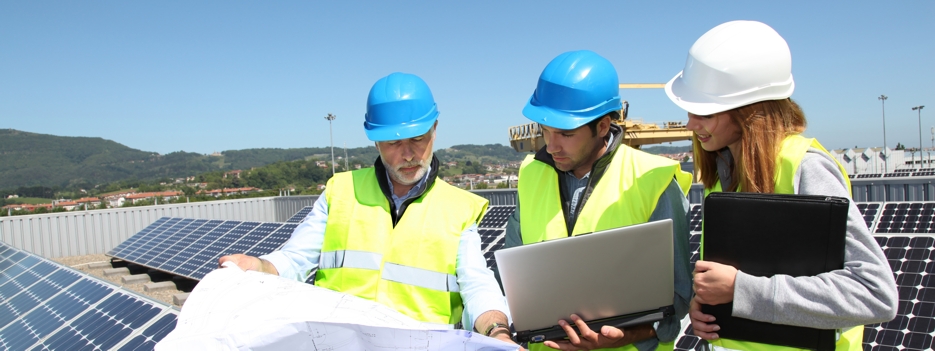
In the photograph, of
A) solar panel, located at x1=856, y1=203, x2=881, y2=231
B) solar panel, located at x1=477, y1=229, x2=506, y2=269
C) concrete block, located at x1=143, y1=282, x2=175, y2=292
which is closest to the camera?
solar panel, located at x1=477, y1=229, x2=506, y2=269

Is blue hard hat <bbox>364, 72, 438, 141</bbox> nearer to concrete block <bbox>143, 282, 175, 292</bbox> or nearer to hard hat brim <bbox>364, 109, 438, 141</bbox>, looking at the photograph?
hard hat brim <bbox>364, 109, 438, 141</bbox>

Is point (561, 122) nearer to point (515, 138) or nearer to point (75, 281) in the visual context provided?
point (75, 281)

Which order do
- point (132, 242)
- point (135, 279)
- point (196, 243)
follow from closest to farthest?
point (196, 243) → point (135, 279) → point (132, 242)

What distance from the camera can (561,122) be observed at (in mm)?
2533

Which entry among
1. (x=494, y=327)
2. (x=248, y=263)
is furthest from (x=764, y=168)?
(x=248, y=263)

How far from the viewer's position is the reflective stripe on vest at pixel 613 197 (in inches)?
95.8

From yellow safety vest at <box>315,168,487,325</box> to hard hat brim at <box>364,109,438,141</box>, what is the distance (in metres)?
0.29

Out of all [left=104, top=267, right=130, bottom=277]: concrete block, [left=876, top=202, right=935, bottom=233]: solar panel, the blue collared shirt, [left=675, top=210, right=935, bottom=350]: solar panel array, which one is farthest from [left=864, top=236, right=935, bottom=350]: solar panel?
[left=104, top=267, right=130, bottom=277]: concrete block

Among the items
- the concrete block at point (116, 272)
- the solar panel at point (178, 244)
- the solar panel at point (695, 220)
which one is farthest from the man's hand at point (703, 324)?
the concrete block at point (116, 272)

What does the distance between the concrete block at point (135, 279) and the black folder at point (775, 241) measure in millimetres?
14455

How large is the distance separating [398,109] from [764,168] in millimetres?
1622

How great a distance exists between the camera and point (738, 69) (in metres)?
2.02

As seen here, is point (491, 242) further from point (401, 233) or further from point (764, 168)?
point (764, 168)

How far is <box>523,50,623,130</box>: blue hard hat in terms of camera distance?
256cm
